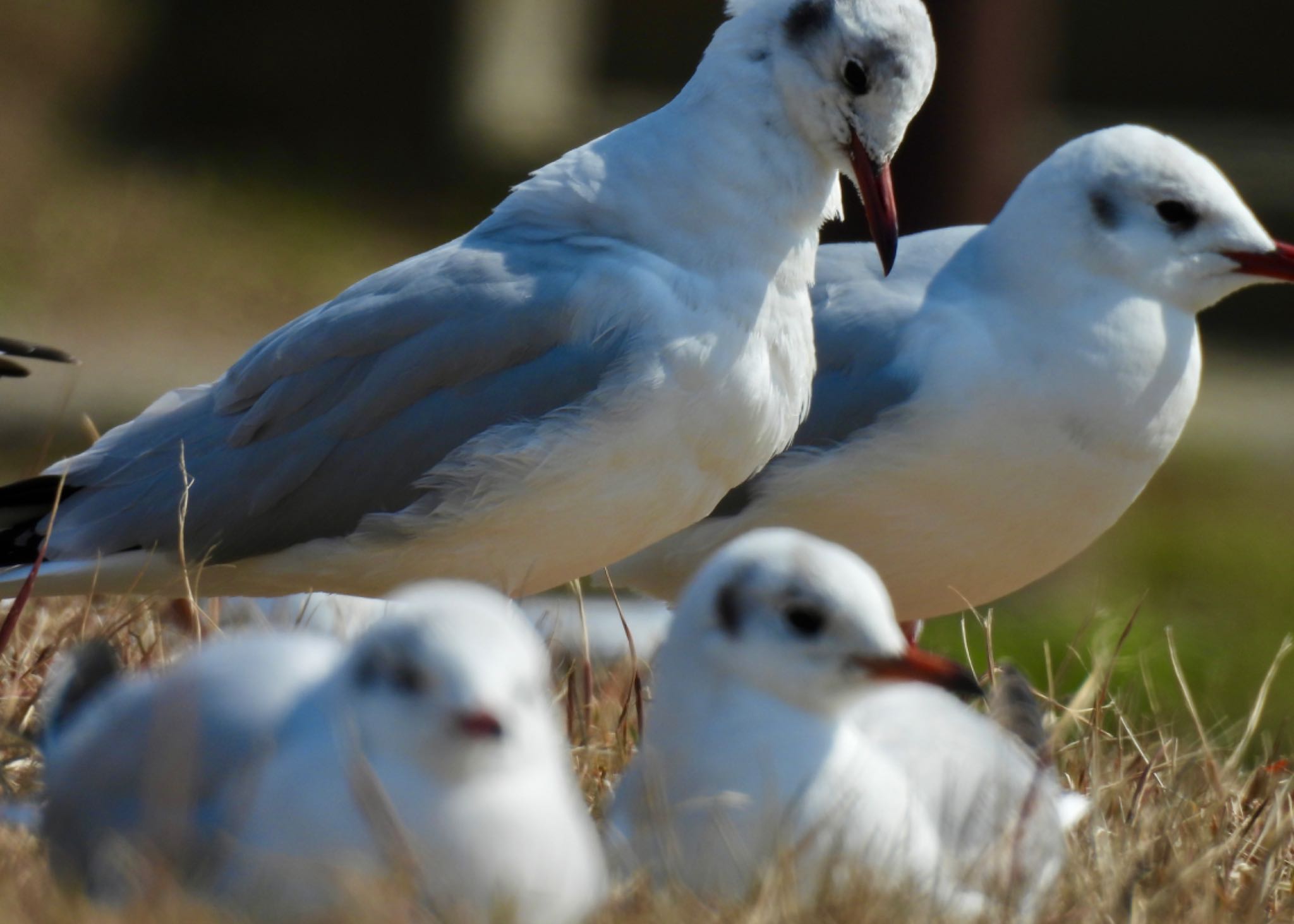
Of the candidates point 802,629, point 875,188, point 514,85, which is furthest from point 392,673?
point 514,85

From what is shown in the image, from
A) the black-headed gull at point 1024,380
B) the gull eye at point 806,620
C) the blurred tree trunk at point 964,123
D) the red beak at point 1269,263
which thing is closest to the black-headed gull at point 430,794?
the gull eye at point 806,620

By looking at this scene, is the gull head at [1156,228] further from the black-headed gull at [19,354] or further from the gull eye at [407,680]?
the gull eye at [407,680]

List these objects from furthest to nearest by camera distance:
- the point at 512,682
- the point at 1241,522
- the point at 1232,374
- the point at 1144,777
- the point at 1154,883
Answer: the point at 1232,374, the point at 1241,522, the point at 1144,777, the point at 1154,883, the point at 512,682

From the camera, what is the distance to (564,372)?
3.62 m

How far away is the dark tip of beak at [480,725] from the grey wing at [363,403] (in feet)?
4.44

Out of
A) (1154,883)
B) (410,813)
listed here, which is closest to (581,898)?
(410,813)

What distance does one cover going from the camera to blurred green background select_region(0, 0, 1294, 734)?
1066 centimetres

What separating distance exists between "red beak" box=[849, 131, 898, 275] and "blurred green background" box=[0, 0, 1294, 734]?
5.28 m

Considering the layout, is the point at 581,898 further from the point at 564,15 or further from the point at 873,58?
the point at 564,15

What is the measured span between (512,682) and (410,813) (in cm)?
19

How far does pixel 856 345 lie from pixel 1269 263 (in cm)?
85

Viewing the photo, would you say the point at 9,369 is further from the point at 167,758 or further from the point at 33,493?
the point at 167,758

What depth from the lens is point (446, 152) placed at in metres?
14.2

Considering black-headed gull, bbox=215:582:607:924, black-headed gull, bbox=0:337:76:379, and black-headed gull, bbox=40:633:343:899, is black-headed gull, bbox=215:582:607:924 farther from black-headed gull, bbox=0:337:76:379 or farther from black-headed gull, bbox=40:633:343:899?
black-headed gull, bbox=0:337:76:379
